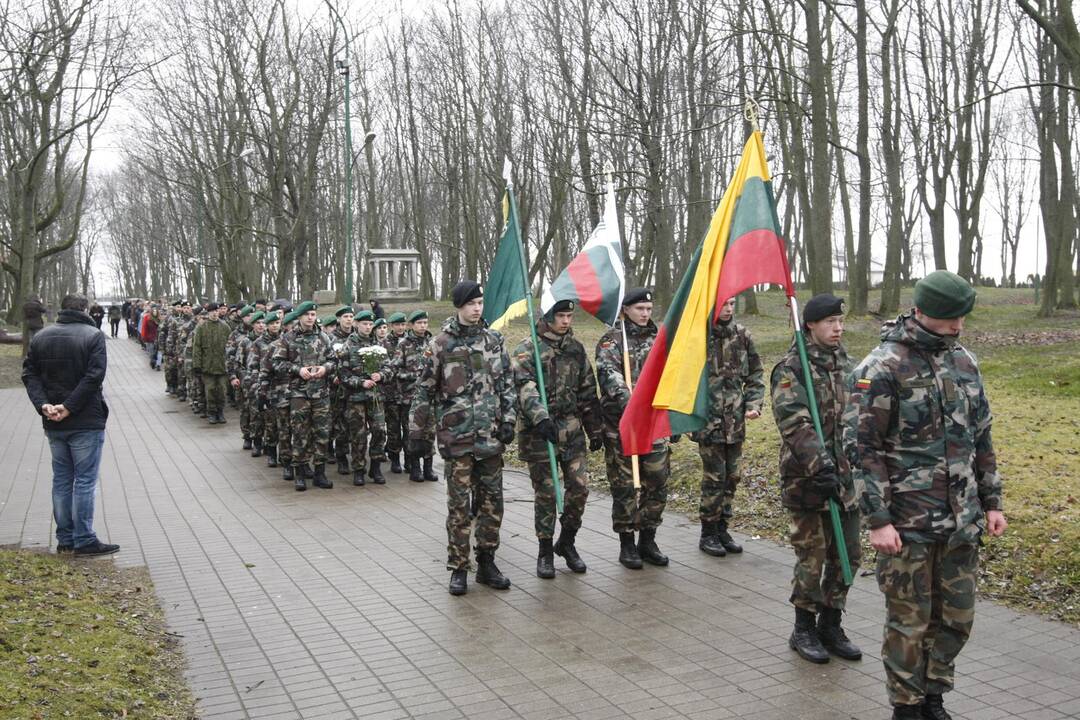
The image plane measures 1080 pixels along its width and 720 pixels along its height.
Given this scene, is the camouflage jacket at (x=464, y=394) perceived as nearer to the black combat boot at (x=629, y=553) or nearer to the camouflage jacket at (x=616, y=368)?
the camouflage jacket at (x=616, y=368)

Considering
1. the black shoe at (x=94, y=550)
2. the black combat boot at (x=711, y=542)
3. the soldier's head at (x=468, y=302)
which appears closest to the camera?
the soldier's head at (x=468, y=302)

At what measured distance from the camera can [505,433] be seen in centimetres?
801

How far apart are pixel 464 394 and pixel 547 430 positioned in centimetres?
76

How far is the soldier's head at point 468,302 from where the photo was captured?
8.05m

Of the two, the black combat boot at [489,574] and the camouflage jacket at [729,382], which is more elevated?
the camouflage jacket at [729,382]

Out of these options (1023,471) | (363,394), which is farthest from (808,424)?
(363,394)

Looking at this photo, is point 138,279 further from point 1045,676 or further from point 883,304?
point 1045,676

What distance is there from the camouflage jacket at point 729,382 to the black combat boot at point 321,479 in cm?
590

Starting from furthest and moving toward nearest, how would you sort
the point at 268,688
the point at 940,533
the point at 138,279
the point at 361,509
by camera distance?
the point at 138,279 → the point at 361,509 → the point at 268,688 → the point at 940,533

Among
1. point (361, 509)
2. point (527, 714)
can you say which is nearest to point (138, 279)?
point (361, 509)

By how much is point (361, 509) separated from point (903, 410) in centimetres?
753

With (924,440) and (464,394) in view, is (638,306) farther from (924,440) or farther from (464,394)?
(924,440)

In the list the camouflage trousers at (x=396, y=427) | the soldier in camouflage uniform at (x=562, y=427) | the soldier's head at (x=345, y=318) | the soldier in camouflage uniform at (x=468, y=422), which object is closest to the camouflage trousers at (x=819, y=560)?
the soldier in camouflage uniform at (x=562, y=427)

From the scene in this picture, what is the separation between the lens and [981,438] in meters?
5.08
